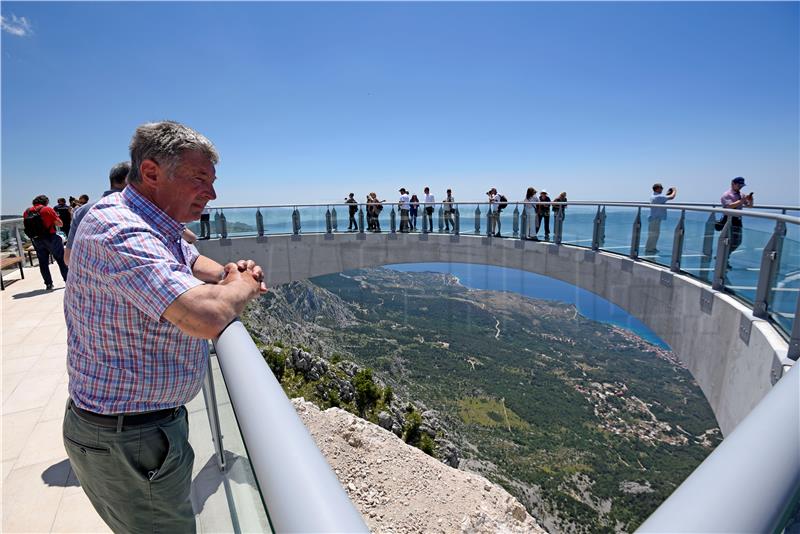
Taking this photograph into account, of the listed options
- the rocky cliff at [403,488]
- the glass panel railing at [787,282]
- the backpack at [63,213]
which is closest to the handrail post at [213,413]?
the glass panel railing at [787,282]

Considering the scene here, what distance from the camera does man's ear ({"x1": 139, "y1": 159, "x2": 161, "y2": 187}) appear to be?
1625 millimetres

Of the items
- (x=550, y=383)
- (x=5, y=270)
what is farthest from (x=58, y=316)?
(x=550, y=383)

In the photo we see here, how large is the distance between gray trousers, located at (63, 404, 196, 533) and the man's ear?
1030mm

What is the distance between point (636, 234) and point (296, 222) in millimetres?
11641

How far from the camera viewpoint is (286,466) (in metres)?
0.71

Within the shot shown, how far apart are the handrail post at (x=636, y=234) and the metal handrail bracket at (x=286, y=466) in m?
9.12

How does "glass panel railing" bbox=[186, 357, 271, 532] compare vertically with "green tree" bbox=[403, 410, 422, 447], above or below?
above

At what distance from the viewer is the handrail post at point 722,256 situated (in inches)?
217

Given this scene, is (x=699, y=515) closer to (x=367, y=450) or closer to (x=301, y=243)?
(x=367, y=450)

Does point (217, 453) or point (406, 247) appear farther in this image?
point (406, 247)

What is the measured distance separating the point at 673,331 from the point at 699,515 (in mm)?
7962

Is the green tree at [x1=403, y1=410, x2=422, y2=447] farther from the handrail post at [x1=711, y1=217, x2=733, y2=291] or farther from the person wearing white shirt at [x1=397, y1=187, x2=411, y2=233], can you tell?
the handrail post at [x1=711, y1=217, x2=733, y2=291]

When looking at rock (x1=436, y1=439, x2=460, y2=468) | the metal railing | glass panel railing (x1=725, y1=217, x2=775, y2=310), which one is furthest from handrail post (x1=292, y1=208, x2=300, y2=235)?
rock (x1=436, y1=439, x2=460, y2=468)

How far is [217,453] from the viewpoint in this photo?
2.12m
